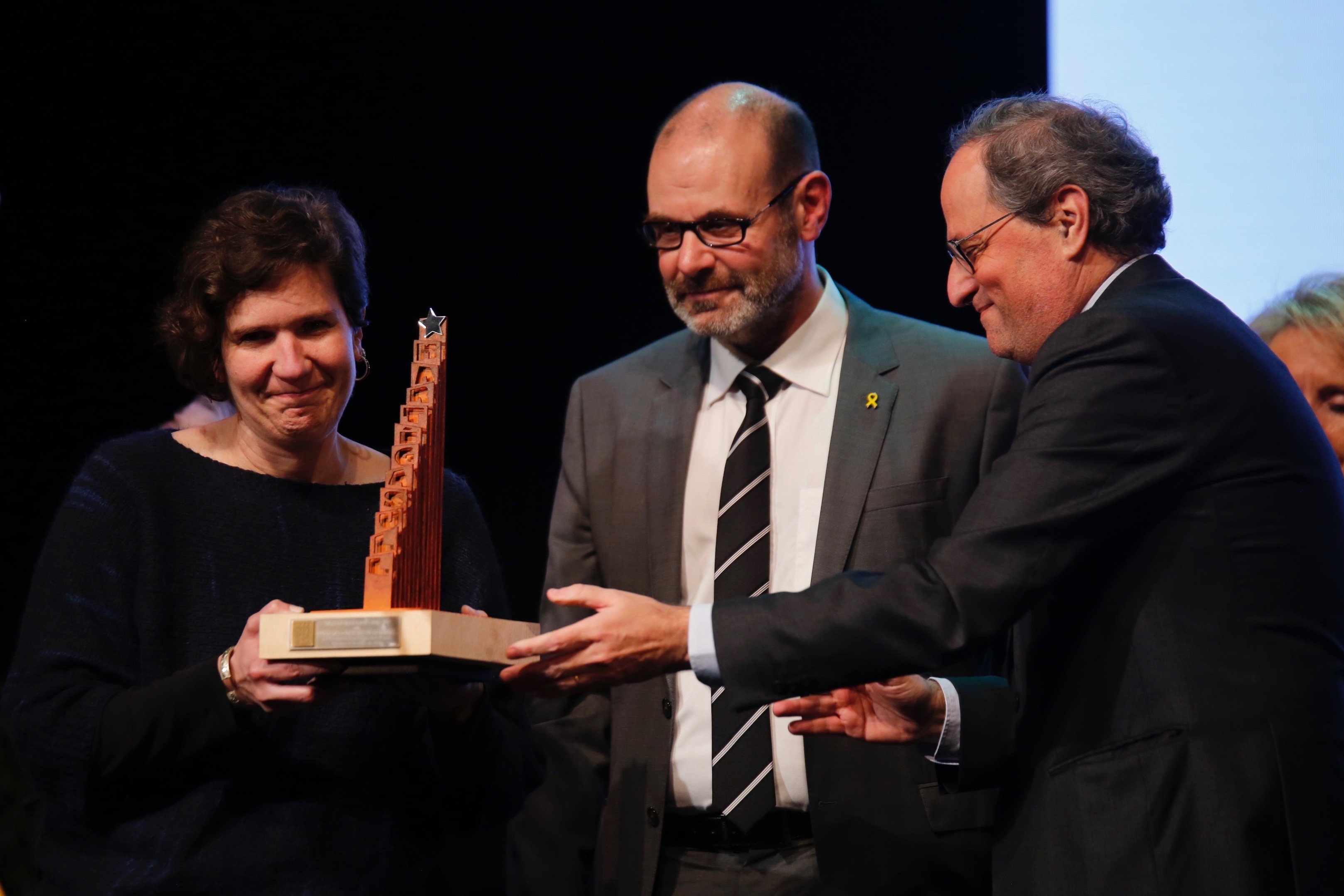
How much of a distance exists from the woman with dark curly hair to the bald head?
2.39 feet

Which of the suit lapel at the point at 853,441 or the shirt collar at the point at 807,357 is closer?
the suit lapel at the point at 853,441

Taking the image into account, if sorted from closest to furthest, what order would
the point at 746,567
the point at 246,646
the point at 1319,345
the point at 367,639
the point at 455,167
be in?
1. the point at 367,639
2. the point at 246,646
3. the point at 746,567
4. the point at 1319,345
5. the point at 455,167

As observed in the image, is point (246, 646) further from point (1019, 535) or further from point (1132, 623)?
point (1132, 623)

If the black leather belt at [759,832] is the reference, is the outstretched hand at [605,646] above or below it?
above

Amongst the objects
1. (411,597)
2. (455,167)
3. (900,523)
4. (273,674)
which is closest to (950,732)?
(900,523)

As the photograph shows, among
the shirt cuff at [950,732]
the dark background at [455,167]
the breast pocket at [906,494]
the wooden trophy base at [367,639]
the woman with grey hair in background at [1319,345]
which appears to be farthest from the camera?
the dark background at [455,167]

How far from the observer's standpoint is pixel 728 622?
1755 millimetres

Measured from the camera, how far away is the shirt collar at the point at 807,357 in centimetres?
246

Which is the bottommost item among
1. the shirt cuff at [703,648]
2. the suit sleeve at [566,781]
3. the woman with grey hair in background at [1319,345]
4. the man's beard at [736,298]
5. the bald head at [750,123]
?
the suit sleeve at [566,781]

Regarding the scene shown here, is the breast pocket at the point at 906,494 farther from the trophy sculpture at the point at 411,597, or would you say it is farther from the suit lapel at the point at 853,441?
the trophy sculpture at the point at 411,597

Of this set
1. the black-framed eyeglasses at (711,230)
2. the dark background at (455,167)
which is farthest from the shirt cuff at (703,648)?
the dark background at (455,167)

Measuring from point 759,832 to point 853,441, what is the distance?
2.37 feet

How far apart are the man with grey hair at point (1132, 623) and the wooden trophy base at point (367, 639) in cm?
17

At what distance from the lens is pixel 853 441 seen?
2.32 meters
